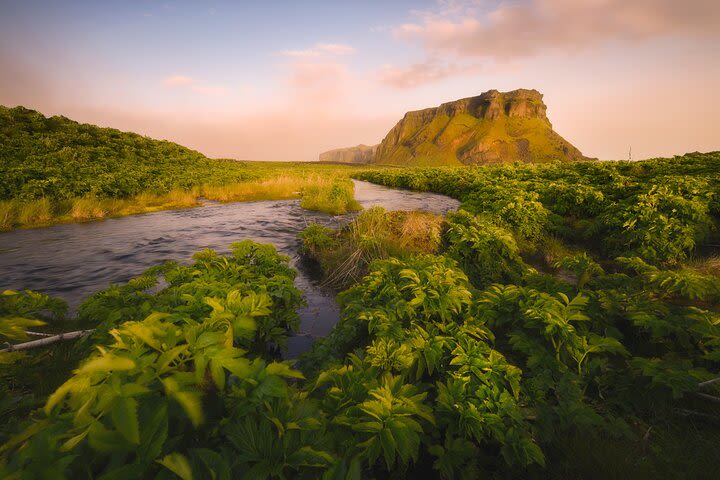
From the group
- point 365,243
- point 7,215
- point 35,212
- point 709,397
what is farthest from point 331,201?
point 709,397

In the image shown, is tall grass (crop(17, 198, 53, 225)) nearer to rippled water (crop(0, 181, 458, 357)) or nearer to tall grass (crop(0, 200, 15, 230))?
tall grass (crop(0, 200, 15, 230))

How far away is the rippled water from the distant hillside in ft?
10.2

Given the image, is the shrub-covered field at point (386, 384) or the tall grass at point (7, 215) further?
the tall grass at point (7, 215)

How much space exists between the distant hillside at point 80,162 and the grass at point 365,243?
13.7 m

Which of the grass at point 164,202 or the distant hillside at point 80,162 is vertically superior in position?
the distant hillside at point 80,162

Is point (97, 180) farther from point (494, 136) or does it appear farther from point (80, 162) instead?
point (494, 136)

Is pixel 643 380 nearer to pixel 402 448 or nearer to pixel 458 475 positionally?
pixel 458 475

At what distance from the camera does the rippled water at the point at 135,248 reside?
6.64m

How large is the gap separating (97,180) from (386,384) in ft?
67.5

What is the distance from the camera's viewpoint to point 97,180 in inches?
623

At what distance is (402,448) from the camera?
1.72 meters

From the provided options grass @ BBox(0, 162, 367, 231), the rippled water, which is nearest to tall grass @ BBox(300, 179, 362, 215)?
grass @ BBox(0, 162, 367, 231)

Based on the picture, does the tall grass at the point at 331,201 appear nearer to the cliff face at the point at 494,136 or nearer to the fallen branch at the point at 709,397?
the fallen branch at the point at 709,397

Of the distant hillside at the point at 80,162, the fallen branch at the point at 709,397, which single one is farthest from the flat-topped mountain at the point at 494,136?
the fallen branch at the point at 709,397
